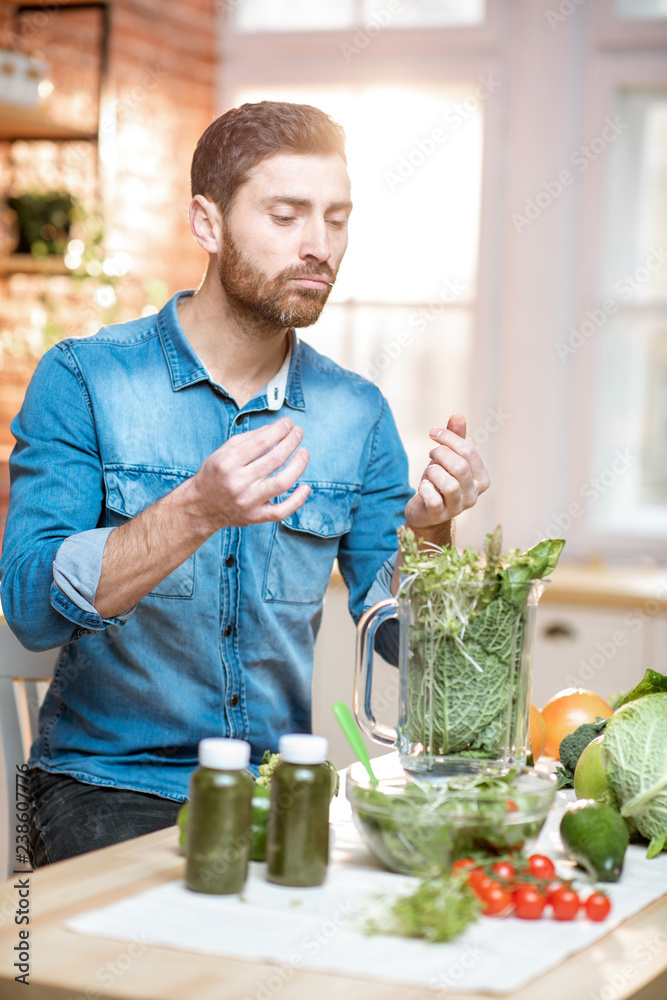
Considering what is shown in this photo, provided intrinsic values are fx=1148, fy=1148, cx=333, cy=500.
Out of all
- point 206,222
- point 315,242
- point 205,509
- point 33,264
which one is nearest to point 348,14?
point 33,264

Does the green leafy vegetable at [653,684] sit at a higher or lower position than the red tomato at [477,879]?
higher

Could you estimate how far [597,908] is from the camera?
86 centimetres

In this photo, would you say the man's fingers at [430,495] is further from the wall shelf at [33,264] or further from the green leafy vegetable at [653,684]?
the wall shelf at [33,264]

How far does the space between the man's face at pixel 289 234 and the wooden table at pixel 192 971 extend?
2.82 feet

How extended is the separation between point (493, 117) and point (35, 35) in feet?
4.59

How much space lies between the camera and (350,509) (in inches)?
67.0

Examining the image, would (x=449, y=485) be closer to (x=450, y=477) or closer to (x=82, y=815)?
(x=450, y=477)

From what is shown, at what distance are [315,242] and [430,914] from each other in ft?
3.10

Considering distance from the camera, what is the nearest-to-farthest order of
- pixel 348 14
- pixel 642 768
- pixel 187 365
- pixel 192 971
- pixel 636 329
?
pixel 192 971, pixel 642 768, pixel 187 365, pixel 636 329, pixel 348 14

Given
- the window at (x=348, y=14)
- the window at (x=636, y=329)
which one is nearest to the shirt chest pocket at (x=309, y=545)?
the window at (x=636, y=329)

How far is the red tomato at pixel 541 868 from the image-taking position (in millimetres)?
899

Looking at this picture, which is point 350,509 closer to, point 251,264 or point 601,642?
point 251,264

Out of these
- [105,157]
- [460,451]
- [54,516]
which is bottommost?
[54,516]

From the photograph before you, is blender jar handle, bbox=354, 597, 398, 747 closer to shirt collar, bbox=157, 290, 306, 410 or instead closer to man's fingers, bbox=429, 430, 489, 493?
man's fingers, bbox=429, 430, 489, 493
